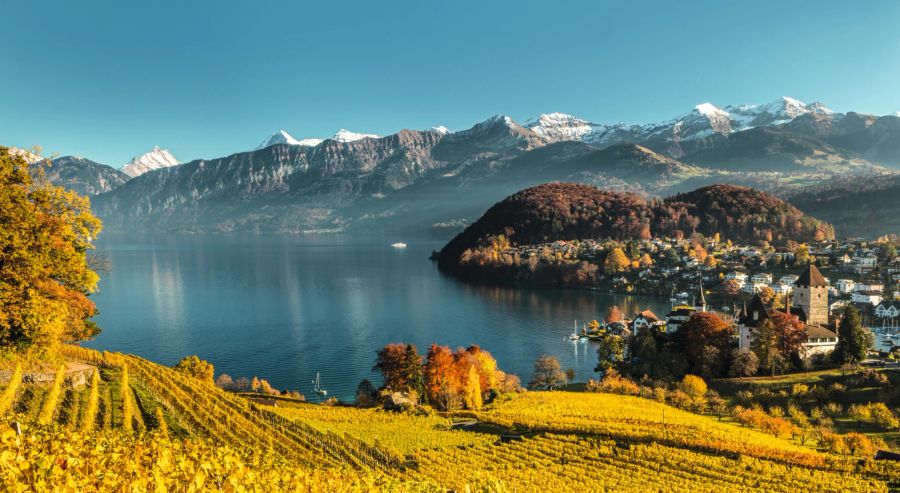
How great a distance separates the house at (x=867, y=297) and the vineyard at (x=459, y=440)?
261 ft

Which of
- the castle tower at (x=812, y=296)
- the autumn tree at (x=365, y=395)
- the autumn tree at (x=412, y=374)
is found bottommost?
the autumn tree at (x=365, y=395)

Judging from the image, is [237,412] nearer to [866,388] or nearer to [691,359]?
[691,359]

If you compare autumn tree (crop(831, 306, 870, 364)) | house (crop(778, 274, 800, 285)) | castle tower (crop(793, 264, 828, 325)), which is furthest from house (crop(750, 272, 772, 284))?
autumn tree (crop(831, 306, 870, 364))

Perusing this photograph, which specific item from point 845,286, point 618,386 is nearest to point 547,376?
point 618,386

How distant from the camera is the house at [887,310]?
311 ft

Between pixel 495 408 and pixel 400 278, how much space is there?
111 metres

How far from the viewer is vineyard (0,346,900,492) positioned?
2856 centimetres

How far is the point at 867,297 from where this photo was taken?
105m

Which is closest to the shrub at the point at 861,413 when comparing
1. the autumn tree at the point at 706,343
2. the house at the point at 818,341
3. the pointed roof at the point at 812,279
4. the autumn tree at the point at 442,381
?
the house at the point at 818,341

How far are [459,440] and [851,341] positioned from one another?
43448 mm

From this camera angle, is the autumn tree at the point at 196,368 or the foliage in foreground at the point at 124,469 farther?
the autumn tree at the point at 196,368

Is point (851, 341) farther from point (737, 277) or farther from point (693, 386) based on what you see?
point (737, 277)

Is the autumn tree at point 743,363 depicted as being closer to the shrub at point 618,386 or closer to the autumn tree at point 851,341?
the autumn tree at point 851,341

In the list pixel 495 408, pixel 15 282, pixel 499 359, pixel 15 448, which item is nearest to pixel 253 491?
pixel 15 448
